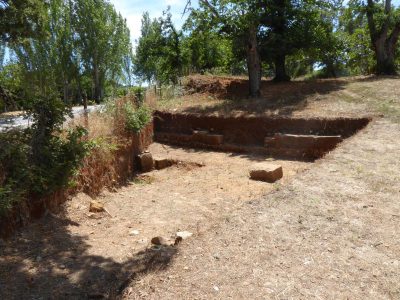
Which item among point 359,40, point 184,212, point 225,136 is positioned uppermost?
point 359,40

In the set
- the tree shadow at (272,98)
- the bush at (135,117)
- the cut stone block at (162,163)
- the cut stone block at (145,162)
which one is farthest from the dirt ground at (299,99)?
the cut stone block at (145,162)

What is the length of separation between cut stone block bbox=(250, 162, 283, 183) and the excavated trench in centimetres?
164

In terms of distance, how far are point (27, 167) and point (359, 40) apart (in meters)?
15.3

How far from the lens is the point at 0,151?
4586mm

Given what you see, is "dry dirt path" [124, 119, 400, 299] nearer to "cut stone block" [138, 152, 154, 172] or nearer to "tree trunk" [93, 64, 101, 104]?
"cut stone block" [138, 152, 154, 172]

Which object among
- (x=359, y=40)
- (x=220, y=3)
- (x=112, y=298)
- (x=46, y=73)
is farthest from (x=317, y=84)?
(x=46, y=73)

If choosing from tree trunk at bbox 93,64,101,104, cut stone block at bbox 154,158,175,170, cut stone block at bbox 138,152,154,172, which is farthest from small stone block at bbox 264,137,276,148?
tree trunk at bbox 93,64,101,104

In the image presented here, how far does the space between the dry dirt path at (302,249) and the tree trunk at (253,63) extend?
6.39 m

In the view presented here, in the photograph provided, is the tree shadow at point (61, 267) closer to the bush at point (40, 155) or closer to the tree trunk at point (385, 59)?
the bush at point (40, 155)

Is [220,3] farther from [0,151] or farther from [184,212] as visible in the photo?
[0,151]

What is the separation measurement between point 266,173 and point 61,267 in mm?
4018

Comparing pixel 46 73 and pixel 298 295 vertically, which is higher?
pixel 46 73

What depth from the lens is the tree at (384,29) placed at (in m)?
12.6

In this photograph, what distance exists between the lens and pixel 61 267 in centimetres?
397
